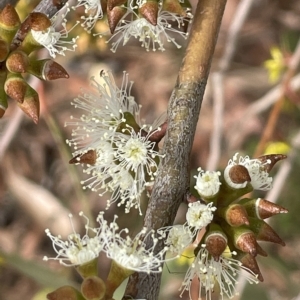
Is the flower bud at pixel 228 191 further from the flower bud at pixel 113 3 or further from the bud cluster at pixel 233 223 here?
the flower bud at pixel 113 3

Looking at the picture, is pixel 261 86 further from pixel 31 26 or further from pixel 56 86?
pixel 31 26

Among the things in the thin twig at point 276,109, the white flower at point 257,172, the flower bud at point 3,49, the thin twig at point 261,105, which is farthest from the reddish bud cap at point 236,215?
the thin twig at point 261,105

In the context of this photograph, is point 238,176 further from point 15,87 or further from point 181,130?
point 15,87

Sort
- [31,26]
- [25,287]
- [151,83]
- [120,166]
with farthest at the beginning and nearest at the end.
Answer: [151,83]
[25,287]
[120,166]
[31,26]

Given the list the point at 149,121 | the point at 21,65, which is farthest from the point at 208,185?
the point at 149,121

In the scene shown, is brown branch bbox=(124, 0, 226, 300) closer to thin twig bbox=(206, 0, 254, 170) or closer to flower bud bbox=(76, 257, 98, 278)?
flower bud bbox=(76, 257, 98, 278)

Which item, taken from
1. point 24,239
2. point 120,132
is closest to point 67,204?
point 24,239
